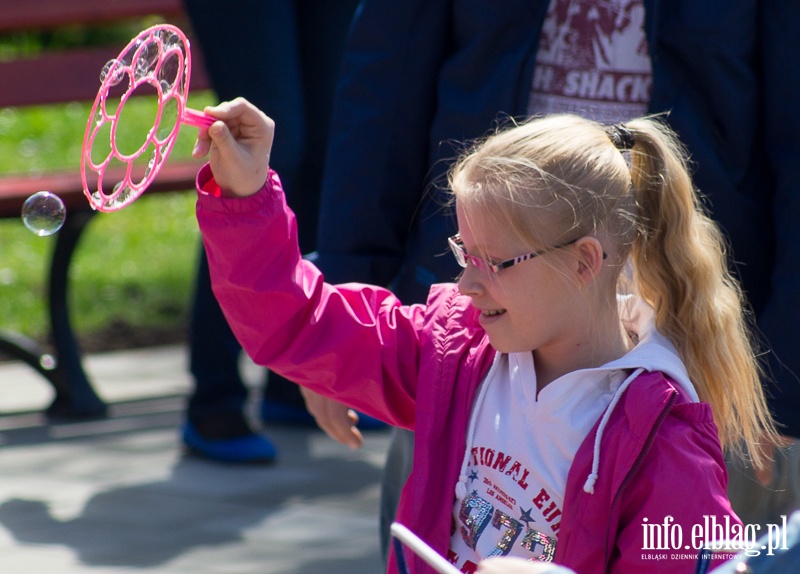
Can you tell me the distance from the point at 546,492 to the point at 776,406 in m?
0.59

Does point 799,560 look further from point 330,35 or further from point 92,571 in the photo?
point 330,35

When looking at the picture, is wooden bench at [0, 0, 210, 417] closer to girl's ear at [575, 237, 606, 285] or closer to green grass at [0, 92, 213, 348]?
green grass at [0, 92, 213, 348]

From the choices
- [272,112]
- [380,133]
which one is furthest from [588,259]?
[272,112]

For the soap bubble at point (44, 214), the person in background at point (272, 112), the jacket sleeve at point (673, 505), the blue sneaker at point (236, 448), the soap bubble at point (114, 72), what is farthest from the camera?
the blue sneaker at point (236, 448)

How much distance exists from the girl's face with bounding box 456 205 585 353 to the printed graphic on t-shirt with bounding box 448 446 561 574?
0.18 meters

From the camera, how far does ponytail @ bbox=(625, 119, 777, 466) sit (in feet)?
6.53

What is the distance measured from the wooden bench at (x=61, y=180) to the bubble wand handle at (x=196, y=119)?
9.02 ft

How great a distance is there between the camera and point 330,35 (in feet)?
14.1

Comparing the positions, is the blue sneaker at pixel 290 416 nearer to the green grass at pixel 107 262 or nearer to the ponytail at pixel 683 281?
the green grass at pixel 107 262

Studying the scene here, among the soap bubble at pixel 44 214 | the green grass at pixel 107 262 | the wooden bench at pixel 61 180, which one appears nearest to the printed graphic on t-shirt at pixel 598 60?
the soap bubble at pixel 44 214

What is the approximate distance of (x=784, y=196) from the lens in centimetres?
225

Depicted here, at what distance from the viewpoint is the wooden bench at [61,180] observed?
15.2 ft

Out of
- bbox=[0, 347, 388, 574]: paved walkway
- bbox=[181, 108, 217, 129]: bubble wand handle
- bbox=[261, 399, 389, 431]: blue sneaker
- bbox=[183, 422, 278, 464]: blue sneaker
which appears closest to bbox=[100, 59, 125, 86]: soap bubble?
bbox=[181, 108, 217, 129]: bubble wand handle

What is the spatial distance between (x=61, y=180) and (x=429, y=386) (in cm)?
299
